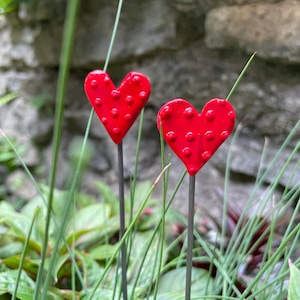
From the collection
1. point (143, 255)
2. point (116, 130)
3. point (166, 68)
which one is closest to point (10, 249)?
point (143, 255)

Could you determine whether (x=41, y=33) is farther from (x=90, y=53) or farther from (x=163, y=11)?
(x=163, y=11)

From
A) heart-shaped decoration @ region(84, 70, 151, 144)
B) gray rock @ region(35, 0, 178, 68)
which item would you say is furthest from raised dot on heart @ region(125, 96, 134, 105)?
gray rock @ region(35, 0, 178, 68)

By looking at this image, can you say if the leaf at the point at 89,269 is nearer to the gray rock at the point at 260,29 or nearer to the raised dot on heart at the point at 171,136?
the raised dot on heart at the point at 171,136

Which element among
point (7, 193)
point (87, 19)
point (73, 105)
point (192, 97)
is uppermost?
point (87, 19)

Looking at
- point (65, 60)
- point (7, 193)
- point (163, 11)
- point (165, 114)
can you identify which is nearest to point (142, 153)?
point (163, 11)

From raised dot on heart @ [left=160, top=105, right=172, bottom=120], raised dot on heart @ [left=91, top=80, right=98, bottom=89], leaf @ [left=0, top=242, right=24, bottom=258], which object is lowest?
leaf @ [left=0, top=242, right=24, bottom=258]

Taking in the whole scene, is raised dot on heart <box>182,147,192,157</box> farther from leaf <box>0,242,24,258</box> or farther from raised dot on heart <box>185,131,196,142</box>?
leaf <box>0,242,24,258</box>

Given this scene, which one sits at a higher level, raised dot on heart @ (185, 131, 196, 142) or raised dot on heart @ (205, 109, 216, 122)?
raised dot on heart @ (205, 109, 216, 122)
